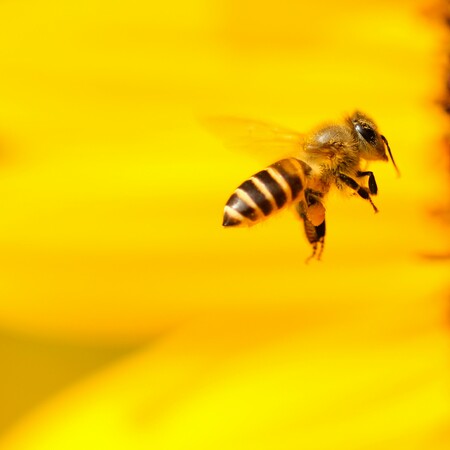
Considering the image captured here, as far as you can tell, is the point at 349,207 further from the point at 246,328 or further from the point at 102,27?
the point at 102,27

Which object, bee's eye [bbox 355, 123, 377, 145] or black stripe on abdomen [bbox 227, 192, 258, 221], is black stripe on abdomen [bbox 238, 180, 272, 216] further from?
bee's eye [bbox 355, 123, 377, 145]

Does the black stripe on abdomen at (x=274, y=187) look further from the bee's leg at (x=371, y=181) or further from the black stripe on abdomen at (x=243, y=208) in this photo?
the bee's leg at (x=371, y=181)

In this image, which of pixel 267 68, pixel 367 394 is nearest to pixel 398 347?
pixel 367 394

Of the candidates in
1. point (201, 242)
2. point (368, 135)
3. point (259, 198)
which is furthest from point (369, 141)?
point (201, 242)

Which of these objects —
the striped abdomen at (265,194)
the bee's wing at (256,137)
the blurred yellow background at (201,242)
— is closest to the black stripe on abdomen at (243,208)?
the striped abdomen at (265,194)

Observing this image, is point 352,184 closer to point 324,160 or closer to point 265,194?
point 324,160

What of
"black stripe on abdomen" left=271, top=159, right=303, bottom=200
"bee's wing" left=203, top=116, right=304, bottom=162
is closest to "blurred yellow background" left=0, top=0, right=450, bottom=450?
"bee's wing" left=203, top=116, right=304, bottom=162
